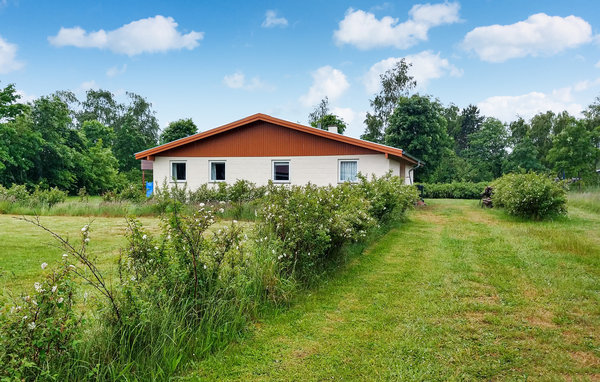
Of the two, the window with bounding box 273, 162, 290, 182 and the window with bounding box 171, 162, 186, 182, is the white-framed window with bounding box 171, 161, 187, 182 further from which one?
the window with bounding box 273, 162, 290, 182

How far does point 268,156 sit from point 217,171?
2.76 m

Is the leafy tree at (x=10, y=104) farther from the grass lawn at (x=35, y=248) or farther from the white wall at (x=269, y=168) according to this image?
the grass lawn at (x=35, y=248)

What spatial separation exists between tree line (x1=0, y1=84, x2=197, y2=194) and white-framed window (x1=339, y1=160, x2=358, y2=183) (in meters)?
19.1

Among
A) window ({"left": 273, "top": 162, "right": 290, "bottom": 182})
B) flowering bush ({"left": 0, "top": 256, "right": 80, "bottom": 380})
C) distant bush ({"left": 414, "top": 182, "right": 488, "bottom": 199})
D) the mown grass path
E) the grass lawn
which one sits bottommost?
the mown grass path

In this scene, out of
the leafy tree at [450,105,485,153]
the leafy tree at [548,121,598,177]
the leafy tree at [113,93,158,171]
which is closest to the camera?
the leafy tree at [548,121,598,177]

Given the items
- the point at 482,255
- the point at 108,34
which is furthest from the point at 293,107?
the point at 482,255

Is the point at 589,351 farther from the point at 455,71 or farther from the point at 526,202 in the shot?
the point at 455,71

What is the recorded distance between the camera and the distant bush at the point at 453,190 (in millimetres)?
28328

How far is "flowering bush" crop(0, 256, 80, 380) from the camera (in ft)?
6.73

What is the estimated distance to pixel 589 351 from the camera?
321 centimetres

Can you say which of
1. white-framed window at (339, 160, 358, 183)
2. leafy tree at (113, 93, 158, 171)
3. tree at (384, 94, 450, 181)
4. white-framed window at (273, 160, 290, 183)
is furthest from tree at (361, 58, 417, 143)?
leafy tree at (113, 93, 158, 171)

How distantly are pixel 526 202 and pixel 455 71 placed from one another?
16.5 m

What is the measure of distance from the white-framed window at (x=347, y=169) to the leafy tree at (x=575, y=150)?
76.6ft

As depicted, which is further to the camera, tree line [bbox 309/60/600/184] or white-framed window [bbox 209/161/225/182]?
tree line [bbox 309/60/600/184]
